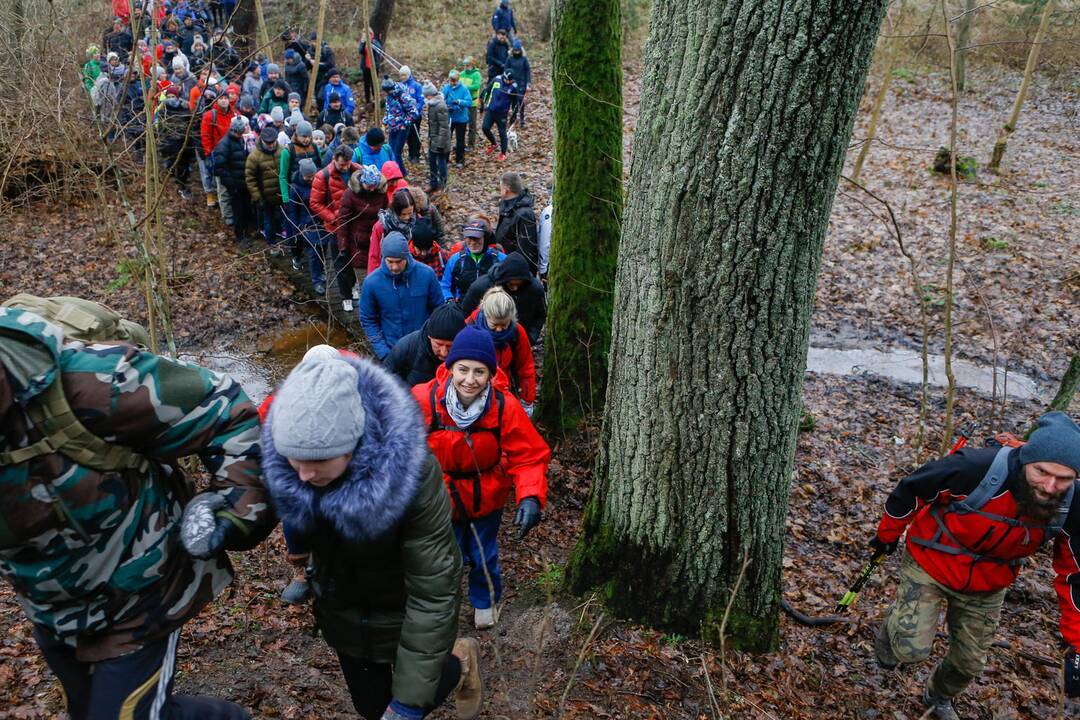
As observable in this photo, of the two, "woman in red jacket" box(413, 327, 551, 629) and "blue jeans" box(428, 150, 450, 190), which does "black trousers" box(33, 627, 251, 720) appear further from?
"blue jeans" box(428, 150, 450, 190)

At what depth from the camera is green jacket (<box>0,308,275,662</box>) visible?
2113mm

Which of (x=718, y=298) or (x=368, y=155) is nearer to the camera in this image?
(x=718, y=298)

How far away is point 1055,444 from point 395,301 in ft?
15.8

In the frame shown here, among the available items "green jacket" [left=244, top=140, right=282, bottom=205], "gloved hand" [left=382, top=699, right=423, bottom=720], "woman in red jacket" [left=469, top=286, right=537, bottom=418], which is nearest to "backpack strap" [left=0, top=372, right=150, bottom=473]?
"gloved hand" [left=382, top=699, right=423, bottom=720]

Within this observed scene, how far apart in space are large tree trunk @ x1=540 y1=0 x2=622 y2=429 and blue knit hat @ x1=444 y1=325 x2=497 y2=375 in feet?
7.63

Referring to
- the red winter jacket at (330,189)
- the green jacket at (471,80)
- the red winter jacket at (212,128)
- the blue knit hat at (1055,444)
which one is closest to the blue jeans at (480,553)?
the blue knit hat at (1055,444)

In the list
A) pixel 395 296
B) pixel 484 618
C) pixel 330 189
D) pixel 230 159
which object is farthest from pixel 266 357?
pixel 484 618

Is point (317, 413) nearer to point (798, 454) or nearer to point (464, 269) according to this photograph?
point (464, 269)

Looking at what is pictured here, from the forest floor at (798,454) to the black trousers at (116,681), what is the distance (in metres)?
1.33

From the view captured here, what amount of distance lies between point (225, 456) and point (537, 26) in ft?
82.4

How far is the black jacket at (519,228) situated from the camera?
796 cm

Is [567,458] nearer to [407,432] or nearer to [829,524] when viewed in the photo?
[829,524]

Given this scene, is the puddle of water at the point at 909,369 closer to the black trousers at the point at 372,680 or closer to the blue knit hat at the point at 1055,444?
the blue knit hat at the point at 1055,444

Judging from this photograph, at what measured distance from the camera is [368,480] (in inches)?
95.3
